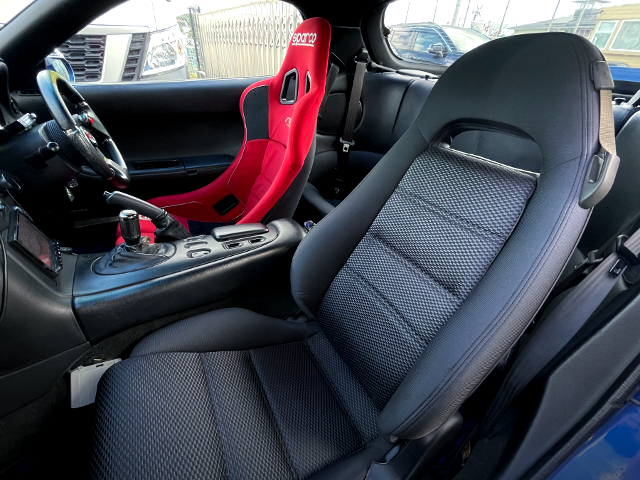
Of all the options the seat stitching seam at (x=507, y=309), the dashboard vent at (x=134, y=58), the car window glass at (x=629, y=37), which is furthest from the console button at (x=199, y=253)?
the car window glass at (x=629, y=37)

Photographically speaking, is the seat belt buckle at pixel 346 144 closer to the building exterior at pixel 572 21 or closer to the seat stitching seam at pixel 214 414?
the building exterior at pixel 572 21

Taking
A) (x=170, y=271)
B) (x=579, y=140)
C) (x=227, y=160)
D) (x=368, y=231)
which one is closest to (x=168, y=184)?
(x=227, y=160)

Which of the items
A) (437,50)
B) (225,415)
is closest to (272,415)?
(225,415)

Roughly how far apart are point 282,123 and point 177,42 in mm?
1205

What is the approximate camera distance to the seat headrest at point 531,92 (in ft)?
1.85

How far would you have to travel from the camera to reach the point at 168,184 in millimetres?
1722

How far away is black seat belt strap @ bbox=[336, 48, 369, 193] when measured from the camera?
1.81 metres

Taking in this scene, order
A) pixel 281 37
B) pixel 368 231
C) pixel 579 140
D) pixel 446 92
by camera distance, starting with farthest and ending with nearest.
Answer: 1. pixel 281 37
2. pixel 368 231
3. pixel 446 92
4. pixel 579 140

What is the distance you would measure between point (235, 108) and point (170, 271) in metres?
1.14

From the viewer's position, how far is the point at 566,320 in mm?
678

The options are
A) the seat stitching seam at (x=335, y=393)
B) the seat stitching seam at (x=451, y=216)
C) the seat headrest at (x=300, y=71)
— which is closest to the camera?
the seat stitching seam at (x=451, y=216)

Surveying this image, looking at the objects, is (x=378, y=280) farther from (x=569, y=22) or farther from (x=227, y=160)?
(x=227, y=160)

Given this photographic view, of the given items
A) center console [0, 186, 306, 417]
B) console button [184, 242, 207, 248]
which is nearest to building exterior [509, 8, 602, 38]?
center console [0, 186, 306, 417]

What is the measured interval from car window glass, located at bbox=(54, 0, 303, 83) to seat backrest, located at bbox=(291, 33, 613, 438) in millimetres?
1185
